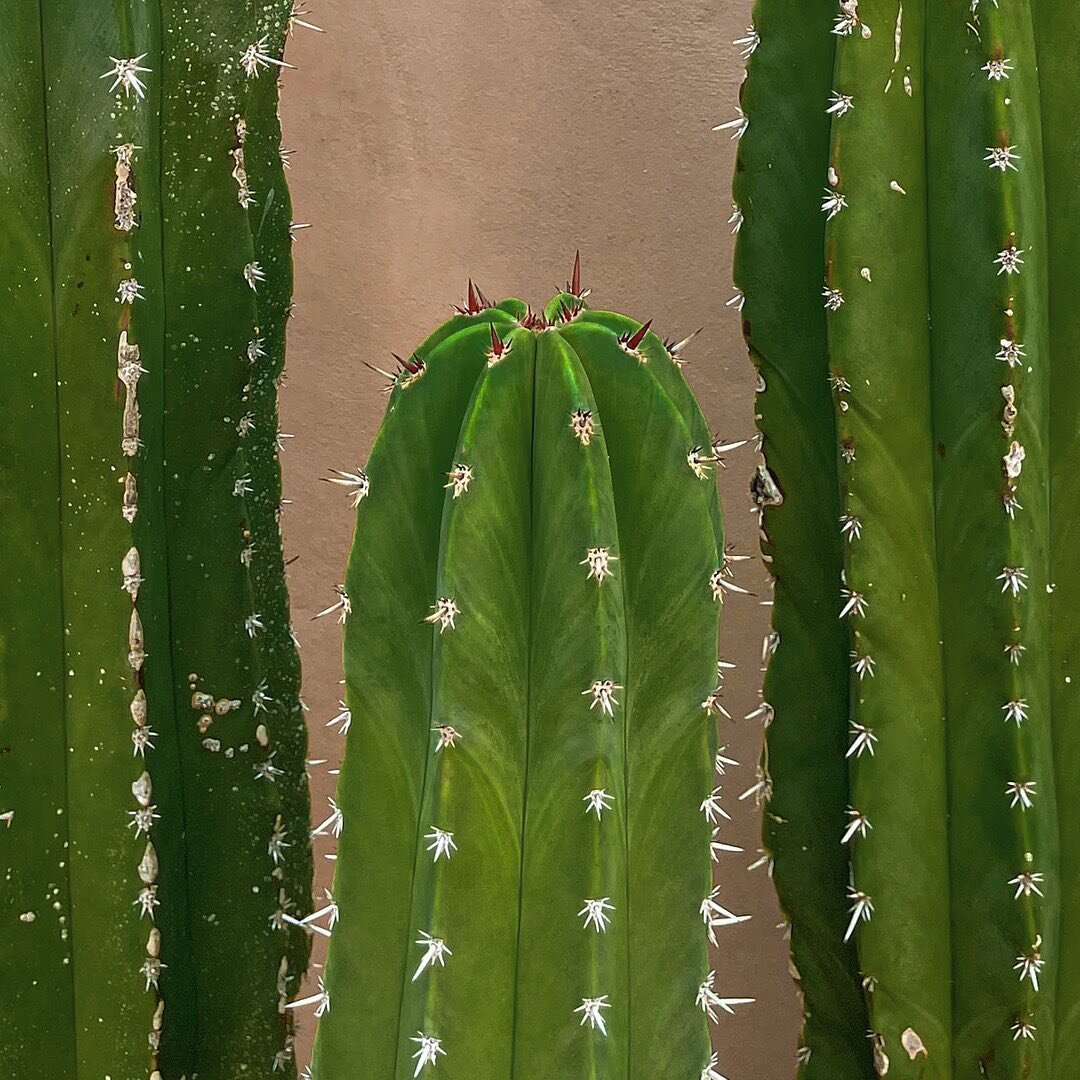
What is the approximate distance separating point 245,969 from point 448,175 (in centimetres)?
90

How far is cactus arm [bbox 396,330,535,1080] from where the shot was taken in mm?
677

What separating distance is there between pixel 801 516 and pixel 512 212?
0.62 metres

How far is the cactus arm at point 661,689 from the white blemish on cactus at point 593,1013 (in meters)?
0.06

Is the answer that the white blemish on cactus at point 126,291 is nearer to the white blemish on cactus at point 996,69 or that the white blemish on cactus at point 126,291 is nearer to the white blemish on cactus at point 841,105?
the white blemish on cactus at point 841,105

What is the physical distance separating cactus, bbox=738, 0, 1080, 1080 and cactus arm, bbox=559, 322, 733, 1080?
220 millimetres

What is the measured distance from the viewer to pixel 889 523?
912 millimetres

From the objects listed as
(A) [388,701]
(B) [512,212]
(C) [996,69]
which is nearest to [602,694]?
(A) [388,701]

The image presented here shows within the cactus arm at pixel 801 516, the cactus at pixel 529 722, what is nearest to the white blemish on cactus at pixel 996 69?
the cactus arm at pixel 801 516

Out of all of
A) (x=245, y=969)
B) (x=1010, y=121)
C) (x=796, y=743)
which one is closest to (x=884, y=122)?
(x=1010, y=121)

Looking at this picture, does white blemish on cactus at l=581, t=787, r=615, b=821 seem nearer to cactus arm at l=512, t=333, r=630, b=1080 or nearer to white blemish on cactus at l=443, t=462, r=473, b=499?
cactus arm at l=512, t=333, r=630, b=1080

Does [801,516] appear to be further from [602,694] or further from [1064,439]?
[602,694]

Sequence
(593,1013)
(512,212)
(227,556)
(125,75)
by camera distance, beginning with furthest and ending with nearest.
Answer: (512,212) → (227,556) → (125,75) → (593,1013)

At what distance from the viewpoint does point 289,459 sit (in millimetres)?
1392

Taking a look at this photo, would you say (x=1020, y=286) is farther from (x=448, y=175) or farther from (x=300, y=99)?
(x=300, y=99)
